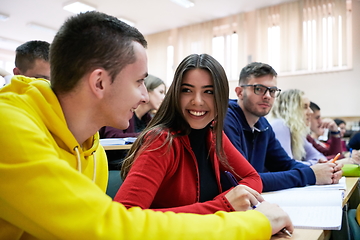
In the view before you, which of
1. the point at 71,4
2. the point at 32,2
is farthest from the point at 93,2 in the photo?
the point at 32,2

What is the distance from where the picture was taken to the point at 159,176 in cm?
100

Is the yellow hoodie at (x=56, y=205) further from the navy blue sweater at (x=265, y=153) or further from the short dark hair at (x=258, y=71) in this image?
the short dark hair at (x=258, y=71)

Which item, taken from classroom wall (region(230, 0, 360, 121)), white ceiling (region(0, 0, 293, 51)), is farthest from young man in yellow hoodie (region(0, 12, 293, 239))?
white ceiling (region(0, 0, 293, 51))

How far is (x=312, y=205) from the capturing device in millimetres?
1150

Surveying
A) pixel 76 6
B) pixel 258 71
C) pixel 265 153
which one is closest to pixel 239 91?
pixel 258 71

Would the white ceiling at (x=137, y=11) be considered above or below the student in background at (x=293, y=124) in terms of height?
above

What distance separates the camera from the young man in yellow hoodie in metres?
0.51

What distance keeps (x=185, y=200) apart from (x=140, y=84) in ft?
1.56

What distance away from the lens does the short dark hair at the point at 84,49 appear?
2.37ft

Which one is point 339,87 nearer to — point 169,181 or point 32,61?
point 32,61

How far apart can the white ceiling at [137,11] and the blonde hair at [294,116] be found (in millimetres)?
3474

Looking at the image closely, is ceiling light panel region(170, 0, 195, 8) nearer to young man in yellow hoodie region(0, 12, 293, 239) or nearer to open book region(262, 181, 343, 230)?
open book region(262, 181, 343, 230)

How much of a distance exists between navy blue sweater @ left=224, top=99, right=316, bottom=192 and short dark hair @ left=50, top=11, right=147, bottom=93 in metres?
1.04

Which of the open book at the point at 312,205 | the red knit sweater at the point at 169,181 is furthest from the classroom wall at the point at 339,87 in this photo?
the red knit sweater at the point at 169,181
